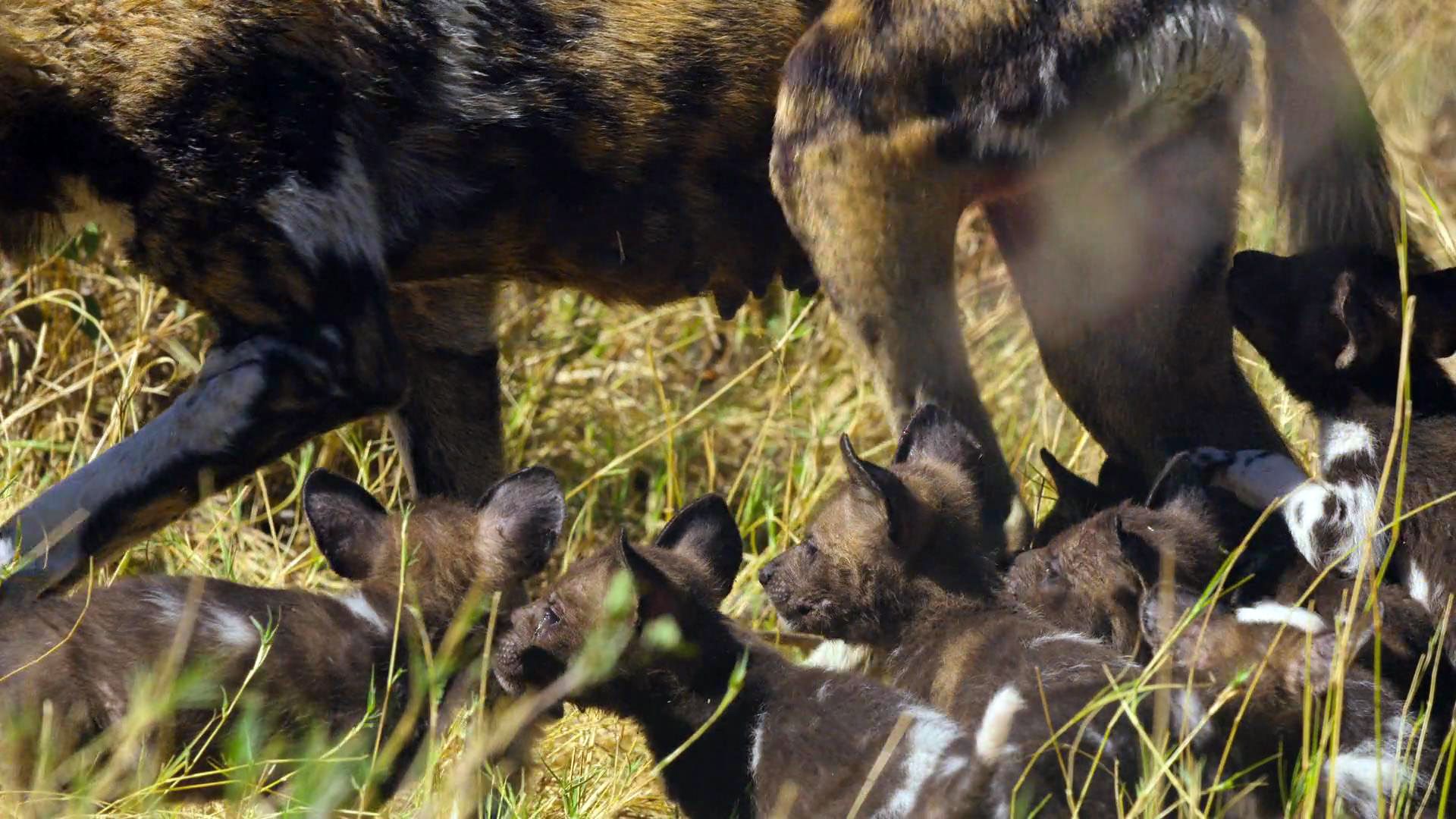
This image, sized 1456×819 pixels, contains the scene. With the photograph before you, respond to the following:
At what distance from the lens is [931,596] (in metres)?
3.65

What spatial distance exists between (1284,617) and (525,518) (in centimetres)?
140

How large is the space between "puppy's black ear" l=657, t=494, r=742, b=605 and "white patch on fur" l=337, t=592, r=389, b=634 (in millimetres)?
532

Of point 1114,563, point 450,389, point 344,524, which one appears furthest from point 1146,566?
point 450,389

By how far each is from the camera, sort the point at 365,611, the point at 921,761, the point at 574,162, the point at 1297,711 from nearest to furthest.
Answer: the point at 921,761 → the point at 1297,711 → the point at 365,611 → the point at 574,162

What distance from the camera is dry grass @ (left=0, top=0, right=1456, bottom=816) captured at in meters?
4.91

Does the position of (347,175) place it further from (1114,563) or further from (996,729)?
(996,729)

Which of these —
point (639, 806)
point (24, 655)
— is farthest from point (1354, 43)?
point (24, 655)

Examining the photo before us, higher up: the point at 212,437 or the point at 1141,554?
the point at 1141,554

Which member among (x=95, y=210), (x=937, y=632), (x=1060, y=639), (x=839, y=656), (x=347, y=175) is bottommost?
(x=839, y=656)

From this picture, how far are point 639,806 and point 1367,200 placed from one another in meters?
1.94

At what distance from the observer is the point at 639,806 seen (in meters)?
3.82

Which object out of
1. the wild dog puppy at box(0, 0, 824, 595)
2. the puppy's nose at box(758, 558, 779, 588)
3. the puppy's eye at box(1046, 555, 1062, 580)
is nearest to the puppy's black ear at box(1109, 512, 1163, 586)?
the puppy's eye at box(1046, 555, 1062, 580)

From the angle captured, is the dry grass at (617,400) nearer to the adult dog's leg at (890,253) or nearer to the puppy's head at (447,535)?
the puppy's head at (447,535)

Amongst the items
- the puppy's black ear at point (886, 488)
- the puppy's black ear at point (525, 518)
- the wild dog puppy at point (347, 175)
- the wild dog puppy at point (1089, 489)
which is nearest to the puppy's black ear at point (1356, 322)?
the wild dog puppy at point (1089, 489)
